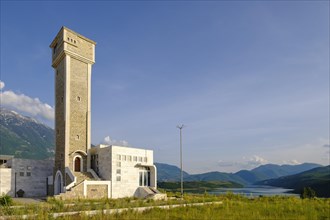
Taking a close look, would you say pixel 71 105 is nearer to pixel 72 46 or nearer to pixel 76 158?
pixel 76 158

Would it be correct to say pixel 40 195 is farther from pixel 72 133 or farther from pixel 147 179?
pixel 147 179

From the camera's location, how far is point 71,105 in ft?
125

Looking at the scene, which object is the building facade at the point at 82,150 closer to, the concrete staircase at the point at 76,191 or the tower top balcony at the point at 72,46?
Result: the tower top balcony at the point at 72,46

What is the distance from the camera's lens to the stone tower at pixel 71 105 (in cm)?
3688

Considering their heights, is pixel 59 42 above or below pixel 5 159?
above

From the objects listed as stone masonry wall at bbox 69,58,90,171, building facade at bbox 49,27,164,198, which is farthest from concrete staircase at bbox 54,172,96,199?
stone masonry wall at bbox 69,58,90,171

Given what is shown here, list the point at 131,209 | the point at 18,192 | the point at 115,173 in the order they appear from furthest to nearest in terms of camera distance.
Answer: the point at 18,192 → the point at 115,173 → the point at 131,209

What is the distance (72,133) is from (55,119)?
15.1ft

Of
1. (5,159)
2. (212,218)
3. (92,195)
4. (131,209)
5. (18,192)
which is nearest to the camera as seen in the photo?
(212,218)

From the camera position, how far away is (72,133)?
37.4 meters

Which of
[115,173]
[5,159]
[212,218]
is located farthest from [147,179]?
[212,218]

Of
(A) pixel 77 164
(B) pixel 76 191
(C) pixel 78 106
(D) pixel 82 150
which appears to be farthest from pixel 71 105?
(B) pixel 76 191

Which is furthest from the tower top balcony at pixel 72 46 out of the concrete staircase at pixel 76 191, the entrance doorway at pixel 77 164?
the concrete staircase at pixel 76 191

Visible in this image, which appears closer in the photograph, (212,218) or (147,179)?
(212,218)
